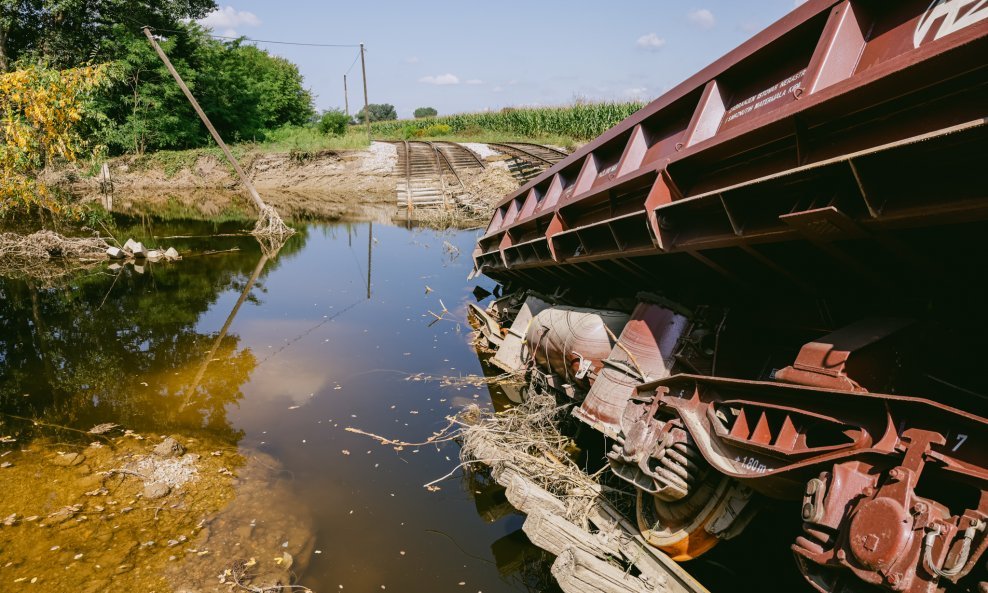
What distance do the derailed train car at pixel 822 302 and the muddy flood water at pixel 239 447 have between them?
5.67 feet

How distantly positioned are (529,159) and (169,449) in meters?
19.6

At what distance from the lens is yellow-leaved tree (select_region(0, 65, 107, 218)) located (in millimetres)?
12766

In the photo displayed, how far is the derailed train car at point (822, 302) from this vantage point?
7.30 feet

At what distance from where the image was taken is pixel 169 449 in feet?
18.2

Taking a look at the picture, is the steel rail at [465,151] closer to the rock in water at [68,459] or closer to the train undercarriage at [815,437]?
the rock in water at [68,459]

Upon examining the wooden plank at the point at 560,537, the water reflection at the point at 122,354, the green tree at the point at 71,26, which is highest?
the green tree at the point at 71,26

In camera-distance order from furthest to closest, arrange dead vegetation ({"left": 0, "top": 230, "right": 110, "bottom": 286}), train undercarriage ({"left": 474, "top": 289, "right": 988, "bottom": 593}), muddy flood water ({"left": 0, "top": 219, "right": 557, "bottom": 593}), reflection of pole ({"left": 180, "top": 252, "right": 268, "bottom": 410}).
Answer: dead vegetation ({"left": 0, "top": 230, "right": 110, "bottom": 286}), reflection of pole ({"left": 180, "top": 252, "right": 268, "bottom": 410}), muddy flood water ({"left": 0, "top": 219, "right": 557, "bottom": 593}), train undercarriage ({"left": 474, "top": 289, "right": 988, "bottom": 593})

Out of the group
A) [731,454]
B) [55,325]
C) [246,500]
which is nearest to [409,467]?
[246,500]

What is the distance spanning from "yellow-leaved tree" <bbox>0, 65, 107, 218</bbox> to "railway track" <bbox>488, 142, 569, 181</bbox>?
13.6m

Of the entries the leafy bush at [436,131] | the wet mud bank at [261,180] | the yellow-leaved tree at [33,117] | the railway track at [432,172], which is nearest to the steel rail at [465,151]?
the railway track at [432,172]

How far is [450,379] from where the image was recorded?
7.53 meters

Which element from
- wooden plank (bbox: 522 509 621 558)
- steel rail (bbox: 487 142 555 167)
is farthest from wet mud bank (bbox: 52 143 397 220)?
wooden plank (bbox: 522 509 621 558)

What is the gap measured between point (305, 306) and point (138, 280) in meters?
4.98

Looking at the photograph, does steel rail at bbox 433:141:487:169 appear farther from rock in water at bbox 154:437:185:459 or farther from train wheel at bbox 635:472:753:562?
train wheel at bbox 635:472:753:562
